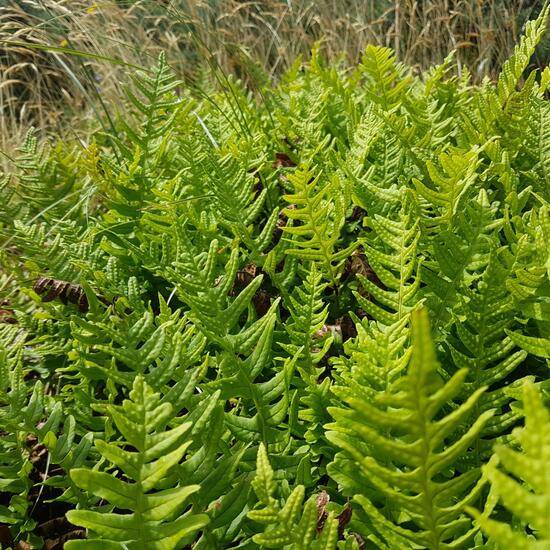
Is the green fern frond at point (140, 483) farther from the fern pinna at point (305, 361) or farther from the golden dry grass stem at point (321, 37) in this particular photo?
the golden dry grass stem at point (321, 37)

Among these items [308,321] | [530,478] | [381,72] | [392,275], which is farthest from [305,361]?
[381,72]

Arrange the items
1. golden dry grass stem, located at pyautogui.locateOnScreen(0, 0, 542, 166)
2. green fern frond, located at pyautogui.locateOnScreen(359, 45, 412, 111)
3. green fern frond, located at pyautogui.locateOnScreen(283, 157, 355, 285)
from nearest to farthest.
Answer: green fern frond, located at pyautogui.locateOnScreen(283, 157, 355, 285) → green fern frond, located at pyautogui.locateOnScreen(359, 45, 412, 111) → golden dry grass stem, located at pyautogui.locateOnScreen(0, 0, 542, 166)

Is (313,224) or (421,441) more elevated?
(313,224)

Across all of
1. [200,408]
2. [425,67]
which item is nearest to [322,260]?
[200,408]

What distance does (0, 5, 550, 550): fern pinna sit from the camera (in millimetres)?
499

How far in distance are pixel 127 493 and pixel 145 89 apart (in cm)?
102

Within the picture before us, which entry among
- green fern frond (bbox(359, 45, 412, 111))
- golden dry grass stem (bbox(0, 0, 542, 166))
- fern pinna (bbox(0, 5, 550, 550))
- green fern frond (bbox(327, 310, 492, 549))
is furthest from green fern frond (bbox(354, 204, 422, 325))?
golden dry grass stem (bbox(0, 0, 542, 166))

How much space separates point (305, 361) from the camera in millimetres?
839

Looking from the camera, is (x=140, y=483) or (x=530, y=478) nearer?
(x=530, y=478)

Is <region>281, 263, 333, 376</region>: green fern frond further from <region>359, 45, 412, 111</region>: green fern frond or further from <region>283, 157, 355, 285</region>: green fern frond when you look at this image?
<region>359, 45, 412, 111</region>: green fern frond

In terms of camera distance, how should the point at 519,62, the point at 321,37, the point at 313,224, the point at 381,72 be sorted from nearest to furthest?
1. the point at 313,224
2. the point at 519,62
3. the point at 381,72
4. the point at 321,37

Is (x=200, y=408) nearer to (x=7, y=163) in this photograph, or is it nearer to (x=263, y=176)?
(x=263, y=176)

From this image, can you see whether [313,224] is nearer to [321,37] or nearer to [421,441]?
[421,441]

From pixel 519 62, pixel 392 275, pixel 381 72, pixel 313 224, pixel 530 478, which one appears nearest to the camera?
pixel 530 478
